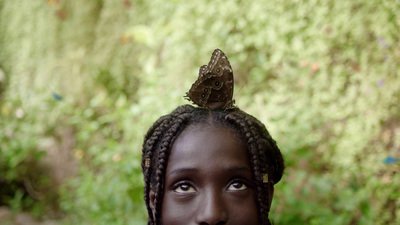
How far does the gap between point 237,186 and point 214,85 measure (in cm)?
48

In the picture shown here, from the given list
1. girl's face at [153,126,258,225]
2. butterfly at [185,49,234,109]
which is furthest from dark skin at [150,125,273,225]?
butterfly at [185,49,234,109]

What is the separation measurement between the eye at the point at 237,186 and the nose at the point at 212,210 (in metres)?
0.07

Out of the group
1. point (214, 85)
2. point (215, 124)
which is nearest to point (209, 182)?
point (215, 124)

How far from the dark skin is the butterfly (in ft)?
0.53

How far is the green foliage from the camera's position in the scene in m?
2.88

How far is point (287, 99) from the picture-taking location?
3713 mm

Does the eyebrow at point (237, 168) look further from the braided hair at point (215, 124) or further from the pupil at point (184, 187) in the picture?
the pupil at point (184, 187)

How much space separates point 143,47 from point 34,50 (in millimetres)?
2731

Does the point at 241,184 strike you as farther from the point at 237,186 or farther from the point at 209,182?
the point at 209,182

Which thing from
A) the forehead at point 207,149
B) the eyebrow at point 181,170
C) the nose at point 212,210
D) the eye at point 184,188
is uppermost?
the forehead at point 207,149

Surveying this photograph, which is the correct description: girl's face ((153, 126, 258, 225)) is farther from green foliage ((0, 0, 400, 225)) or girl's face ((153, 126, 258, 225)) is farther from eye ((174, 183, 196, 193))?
green foliage ((0, 0, 400, 225))

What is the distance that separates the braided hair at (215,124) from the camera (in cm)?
166

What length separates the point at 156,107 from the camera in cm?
330

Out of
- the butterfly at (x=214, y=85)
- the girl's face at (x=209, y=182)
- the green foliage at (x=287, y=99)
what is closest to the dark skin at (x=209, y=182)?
the girl's face at (x=209, y=182)
